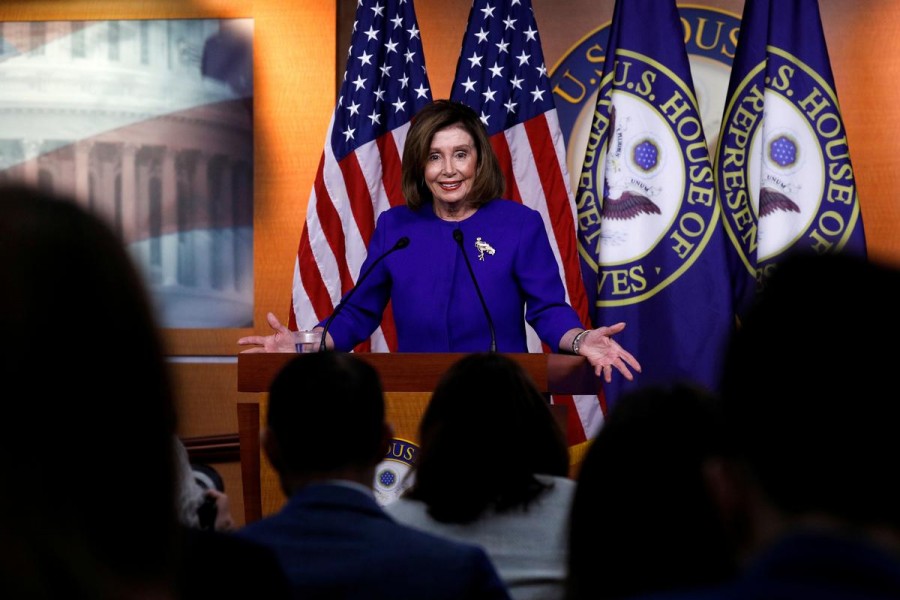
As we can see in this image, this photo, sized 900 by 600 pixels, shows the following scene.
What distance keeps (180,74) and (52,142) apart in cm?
67

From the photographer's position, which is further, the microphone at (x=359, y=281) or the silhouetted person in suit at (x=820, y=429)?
the microphone at (x=359, y=281)

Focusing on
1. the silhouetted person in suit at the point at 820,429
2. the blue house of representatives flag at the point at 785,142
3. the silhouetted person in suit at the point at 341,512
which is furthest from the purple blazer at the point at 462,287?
the silhouetted person in suit at the point at 820,429

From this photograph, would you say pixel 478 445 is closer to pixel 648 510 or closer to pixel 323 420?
pixel 323 420

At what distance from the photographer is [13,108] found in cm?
501

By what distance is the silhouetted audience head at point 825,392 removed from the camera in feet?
2.08

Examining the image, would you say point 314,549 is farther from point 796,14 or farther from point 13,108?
point 13,108

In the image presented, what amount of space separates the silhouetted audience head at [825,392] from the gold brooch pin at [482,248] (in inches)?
103

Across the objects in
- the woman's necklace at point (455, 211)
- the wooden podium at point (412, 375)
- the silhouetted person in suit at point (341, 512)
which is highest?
the woman's necklace at point (455, 211)

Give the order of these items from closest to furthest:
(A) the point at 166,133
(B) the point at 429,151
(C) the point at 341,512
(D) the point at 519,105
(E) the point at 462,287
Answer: (C) the point at 341,512, (E) the point at 462,287, (B) the point at 429,151, (D) the point at 519,105, (A) the point at 166,133

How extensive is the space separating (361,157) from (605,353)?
6.71 ft

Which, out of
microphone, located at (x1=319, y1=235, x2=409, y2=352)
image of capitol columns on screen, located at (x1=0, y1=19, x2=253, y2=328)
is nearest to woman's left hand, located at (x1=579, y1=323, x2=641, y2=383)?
microphone, located at (x1=319, y1=235, x2=409, y2=352)

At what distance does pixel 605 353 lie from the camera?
277cm

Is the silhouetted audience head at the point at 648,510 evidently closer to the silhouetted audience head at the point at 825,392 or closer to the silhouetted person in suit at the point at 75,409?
the silhouetted audience head at the point at 825,392

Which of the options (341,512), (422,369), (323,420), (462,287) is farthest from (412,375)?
Answer: (341,512)
